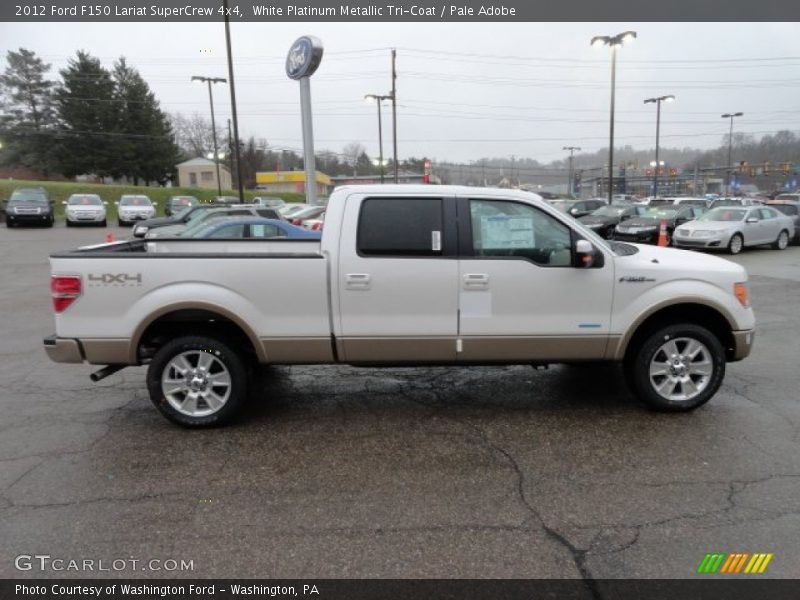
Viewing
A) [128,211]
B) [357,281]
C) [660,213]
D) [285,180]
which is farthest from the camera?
[285,180]

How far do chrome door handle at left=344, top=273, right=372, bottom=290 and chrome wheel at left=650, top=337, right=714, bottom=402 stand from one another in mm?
2422

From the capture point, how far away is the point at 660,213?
72.6 feet

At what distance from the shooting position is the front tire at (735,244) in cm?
1713

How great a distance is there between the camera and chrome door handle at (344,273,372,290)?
436 centimetres

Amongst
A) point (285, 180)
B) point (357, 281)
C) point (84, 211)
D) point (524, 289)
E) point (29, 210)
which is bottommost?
point (524, 289)

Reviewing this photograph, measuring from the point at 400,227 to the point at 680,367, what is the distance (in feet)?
8.48

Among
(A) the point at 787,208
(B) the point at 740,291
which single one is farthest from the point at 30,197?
(A) the point at 787,208

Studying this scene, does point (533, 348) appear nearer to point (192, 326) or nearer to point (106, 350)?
point (192, 326)

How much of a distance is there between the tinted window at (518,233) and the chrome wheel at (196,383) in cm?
227

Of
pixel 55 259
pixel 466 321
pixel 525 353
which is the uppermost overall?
pixel 55 259
